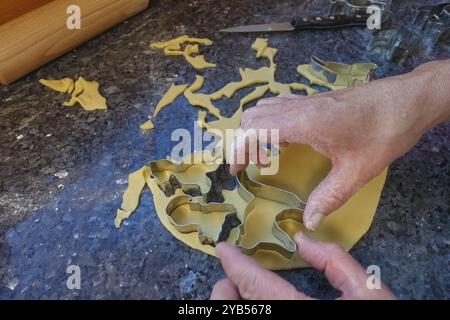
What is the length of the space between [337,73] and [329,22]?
0.24 meters

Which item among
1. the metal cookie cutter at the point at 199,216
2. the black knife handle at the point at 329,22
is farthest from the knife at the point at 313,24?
the metal cookie cutter at the point at 199,216

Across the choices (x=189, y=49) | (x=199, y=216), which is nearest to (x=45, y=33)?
(x=189, y=49)

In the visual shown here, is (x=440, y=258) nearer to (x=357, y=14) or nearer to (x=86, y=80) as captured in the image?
(x=357, y=14)

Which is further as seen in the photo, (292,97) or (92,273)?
(292,97)

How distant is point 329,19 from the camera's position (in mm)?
1180

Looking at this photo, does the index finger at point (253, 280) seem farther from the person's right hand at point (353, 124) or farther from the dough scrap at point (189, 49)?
the dough scrap at point (189, 49)

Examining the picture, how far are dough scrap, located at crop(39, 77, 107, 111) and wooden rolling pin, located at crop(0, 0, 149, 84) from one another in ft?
0.23

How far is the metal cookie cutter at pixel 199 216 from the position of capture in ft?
2.49

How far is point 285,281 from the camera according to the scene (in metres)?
0.59

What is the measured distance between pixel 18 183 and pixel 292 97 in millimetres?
615

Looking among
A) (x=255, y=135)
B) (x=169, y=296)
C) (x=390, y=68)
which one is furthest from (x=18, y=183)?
(x=390, y=68)

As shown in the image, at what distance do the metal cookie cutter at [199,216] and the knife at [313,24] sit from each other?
0.62m

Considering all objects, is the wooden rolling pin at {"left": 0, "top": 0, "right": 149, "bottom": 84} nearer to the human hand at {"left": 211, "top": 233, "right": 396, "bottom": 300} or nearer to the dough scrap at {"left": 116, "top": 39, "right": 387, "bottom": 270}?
the dough scrap at {"left": 116, "top": 39, "right": 387, "bottom": 270}
